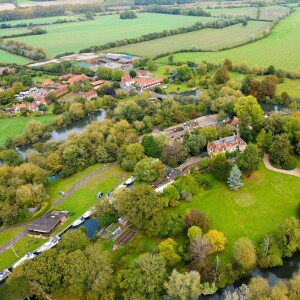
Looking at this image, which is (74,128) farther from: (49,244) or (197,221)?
(197,221)

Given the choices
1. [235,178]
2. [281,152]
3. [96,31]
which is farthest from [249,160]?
[96,31]

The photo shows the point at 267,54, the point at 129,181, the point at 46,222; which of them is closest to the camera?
the point at 46,222

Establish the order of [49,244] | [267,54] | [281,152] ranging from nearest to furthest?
[49,244] → [281,152] → [267,54]

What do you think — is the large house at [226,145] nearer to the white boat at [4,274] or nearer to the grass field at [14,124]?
the white boat at [4,274]

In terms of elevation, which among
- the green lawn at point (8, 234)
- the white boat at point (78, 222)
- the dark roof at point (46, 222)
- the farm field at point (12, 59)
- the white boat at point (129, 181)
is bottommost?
the green lawn at point (8, 234)

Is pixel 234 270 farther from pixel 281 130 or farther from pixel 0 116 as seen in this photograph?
pixel 0 116

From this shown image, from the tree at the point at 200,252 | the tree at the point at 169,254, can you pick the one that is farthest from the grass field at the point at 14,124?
the tree at the point at 200,252

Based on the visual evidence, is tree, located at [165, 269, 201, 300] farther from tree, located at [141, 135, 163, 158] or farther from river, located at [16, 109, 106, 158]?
river, located at [16, 109, 106, 158]
